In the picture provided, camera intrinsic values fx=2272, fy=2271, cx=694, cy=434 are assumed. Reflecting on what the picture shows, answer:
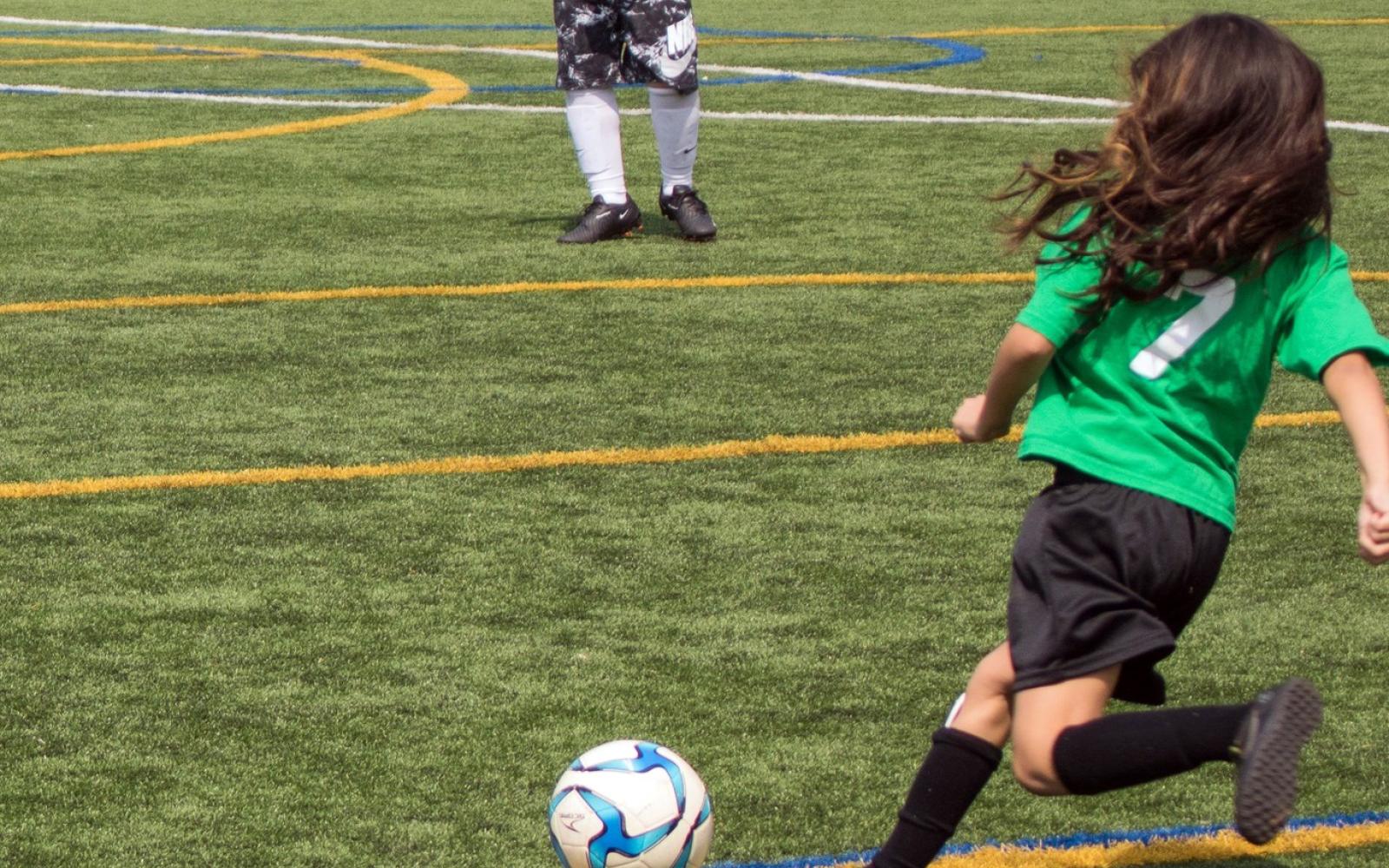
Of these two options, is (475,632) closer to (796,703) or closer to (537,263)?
(796,703)

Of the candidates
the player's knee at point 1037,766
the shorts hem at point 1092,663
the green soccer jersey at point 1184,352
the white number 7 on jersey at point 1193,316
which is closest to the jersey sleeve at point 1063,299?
the green soccer jersey at point 1184,352

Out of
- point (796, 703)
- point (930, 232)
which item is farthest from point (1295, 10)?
point (796, 703)

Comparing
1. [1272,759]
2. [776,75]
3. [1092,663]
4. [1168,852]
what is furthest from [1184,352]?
[776,75]

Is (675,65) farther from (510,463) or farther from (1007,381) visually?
(1007,381)

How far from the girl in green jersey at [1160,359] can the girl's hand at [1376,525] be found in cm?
11

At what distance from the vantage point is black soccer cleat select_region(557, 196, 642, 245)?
333 inches

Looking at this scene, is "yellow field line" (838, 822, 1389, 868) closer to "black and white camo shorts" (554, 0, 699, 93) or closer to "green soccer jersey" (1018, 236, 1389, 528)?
"green soccer jersey" (1018, 236, 1389, 528)

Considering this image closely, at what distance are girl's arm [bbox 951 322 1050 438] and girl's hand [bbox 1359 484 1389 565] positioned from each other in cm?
45

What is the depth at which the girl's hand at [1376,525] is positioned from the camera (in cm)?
270

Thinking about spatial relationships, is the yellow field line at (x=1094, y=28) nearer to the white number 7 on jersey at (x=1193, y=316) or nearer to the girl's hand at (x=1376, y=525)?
the white number 7 on jersey at (x=1193, y=316)

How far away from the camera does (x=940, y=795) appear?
305 centimetres

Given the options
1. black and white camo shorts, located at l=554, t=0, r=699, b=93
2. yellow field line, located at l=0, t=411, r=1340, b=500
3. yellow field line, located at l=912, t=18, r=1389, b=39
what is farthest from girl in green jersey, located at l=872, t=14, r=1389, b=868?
yellow field line, located at l=912, t=18, r=1389, b=39

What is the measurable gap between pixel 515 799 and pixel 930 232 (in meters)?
5.37

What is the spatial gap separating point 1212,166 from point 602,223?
5729 millimetres
